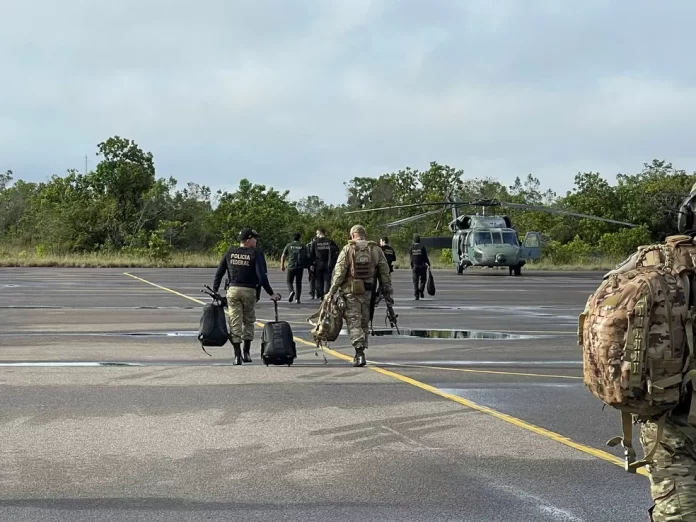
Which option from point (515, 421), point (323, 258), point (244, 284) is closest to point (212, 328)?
point (244, 284)

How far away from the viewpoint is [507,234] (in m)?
46.5

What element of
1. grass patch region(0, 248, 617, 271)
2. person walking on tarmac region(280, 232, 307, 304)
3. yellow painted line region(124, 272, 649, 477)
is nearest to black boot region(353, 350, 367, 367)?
yellow painted line region(124, 272, 649, 477)

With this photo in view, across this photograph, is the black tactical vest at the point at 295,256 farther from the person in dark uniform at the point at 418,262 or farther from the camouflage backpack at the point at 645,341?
the camouflage backpack at the point at 645,341

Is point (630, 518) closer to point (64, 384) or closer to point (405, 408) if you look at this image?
point (405, 408)

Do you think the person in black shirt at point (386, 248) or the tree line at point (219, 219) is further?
the tree line at point (219, 219)

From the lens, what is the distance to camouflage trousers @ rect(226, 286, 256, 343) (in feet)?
43.3

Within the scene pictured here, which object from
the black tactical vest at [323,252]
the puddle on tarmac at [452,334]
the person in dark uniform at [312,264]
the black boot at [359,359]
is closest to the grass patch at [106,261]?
the person in dark uniform at [312,264]

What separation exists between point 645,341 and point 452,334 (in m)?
13.5

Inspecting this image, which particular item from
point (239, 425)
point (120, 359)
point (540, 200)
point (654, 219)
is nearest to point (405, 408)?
point (239, 425)

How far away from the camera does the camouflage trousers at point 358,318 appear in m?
12.8

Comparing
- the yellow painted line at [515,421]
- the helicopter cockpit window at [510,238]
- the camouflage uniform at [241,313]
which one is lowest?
the yellow painted line at [515,421]

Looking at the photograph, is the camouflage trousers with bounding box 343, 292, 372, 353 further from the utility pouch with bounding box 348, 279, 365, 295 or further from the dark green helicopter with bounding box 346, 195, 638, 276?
the dark green helicopter with bounding box 346, 195, 638, 276

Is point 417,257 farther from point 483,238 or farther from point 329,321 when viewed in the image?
point 483,238

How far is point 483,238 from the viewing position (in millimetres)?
46312
